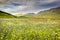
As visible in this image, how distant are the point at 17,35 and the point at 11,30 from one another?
16.9 inches

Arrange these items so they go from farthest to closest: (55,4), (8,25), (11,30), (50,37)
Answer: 1. (55,4)
2. (8,25)
3. (11,30)
4. (50,37)

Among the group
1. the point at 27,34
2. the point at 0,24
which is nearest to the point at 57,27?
the point at 27,34

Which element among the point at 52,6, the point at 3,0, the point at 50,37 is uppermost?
the point at 3,0

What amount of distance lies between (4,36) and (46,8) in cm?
361

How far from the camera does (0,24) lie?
774 centimetres

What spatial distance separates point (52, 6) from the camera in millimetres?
9500

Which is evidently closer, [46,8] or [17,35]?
[17,35]

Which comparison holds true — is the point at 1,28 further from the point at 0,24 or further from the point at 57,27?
the point at 57,27

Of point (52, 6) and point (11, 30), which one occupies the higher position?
point (52, 6)

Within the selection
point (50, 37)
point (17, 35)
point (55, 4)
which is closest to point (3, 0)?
point (55, 4)

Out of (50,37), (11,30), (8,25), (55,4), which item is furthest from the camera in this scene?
(55,4)

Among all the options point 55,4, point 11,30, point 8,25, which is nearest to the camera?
point 11,30

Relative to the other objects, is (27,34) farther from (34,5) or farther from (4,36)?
(34,5)

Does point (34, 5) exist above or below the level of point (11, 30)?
above
